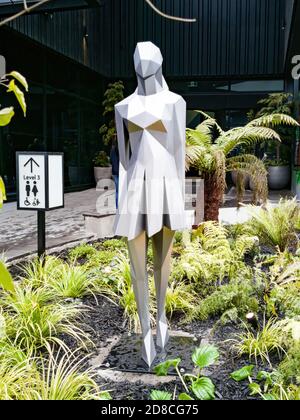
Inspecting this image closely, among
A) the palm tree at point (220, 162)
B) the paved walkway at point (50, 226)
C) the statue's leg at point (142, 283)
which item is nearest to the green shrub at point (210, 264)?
the statue's leg at point (142, 283)

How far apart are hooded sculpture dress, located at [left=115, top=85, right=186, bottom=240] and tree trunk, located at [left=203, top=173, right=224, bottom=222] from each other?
4.31 m

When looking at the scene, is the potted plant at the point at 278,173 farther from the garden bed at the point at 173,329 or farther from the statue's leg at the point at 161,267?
the statue's leg at the point at 161,267

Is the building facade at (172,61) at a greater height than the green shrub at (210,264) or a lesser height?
greater

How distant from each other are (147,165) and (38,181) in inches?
97.4

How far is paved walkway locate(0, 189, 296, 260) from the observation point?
727 cm

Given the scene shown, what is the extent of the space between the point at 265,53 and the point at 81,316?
1505cm

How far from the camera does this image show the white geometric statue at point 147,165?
10.7ft

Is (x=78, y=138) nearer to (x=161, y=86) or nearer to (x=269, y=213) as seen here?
(x=269, y=213)

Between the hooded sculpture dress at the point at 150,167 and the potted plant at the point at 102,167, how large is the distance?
14.1 metres

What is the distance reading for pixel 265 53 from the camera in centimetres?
1716

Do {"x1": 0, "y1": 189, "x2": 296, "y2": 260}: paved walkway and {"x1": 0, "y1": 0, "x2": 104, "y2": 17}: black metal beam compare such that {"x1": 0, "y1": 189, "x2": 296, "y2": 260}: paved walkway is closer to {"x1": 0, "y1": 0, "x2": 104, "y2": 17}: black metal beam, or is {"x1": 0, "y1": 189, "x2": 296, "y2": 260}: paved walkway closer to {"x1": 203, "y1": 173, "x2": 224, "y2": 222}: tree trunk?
{"x1": 203, "y1": 173, "x2": 224, "y2": 222}: tree trunk
